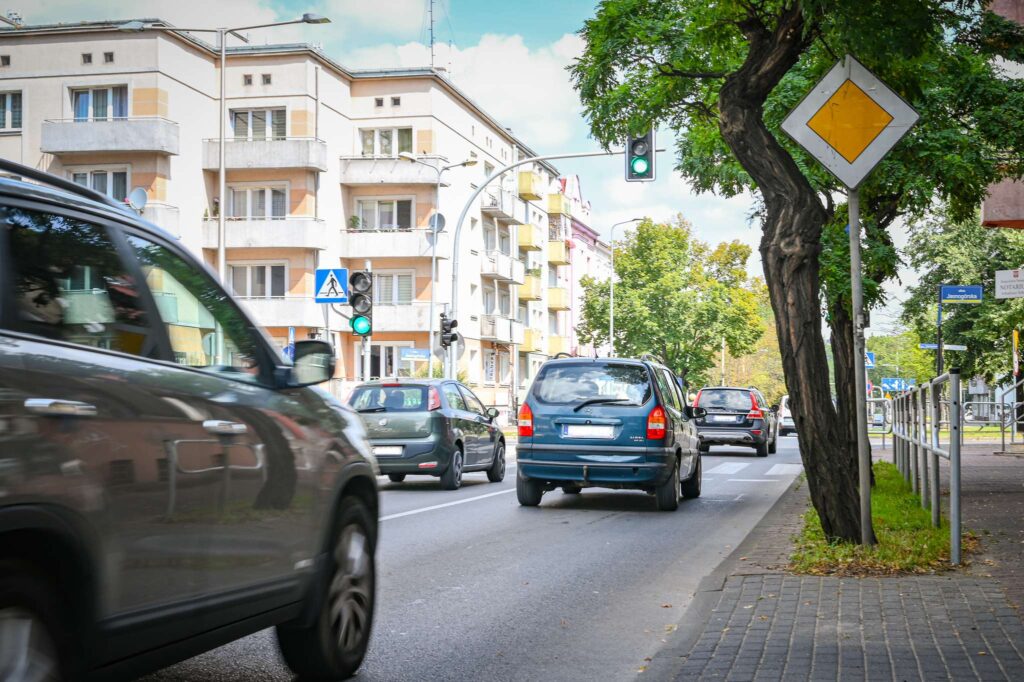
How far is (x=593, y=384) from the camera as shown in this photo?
1545 cm

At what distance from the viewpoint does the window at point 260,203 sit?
177 ft

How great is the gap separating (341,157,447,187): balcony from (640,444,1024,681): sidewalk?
47135 millimetres

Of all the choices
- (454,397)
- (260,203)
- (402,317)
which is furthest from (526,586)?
(402,317)

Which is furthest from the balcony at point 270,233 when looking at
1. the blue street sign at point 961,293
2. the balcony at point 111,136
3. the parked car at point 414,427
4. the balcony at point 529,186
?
the parked car at point 414,427

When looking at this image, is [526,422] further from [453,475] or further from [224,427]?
[224,427]

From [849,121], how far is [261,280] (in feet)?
155

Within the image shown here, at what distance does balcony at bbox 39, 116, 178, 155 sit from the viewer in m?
49.7

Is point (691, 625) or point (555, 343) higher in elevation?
point (555, 343)

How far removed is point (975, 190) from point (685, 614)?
9.44 metres

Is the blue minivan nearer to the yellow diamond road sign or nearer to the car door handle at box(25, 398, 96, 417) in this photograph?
the yellow diamond road sign

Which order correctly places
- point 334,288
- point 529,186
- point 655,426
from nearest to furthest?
1. point 655,426
2. point 334,288
3. point 529,186

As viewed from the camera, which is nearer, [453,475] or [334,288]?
[453,475]

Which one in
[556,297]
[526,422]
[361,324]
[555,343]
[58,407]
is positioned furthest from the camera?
[555,343]

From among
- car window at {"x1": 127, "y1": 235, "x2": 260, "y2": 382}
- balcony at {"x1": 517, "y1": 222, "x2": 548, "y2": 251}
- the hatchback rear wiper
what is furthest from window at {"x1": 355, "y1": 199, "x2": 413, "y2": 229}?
car window at {"x1": 127, "y1": 235, "x2": 260, "y2": 382}
